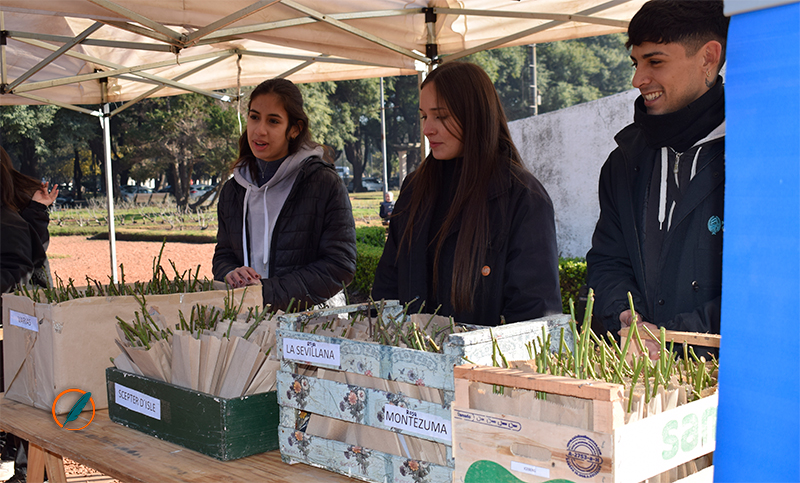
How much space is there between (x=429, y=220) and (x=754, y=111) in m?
1.24

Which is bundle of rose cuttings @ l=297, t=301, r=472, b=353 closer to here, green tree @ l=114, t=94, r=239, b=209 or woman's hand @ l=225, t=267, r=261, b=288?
woman's hand @ l=225, t=267, r=261, b=288

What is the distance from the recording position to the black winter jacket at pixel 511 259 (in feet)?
6.19

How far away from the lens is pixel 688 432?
97 cm

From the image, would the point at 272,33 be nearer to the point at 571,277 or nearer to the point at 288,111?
the point at 288,111

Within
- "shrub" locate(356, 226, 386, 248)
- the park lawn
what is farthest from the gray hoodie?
the park lawn

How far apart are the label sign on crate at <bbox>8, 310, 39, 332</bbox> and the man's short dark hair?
6.03ft

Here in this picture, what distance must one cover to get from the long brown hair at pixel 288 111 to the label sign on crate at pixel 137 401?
1359 mm

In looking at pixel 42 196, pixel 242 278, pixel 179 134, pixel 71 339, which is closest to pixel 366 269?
pixel 42 196

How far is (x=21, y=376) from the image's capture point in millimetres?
1937

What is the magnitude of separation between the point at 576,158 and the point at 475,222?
9.43m

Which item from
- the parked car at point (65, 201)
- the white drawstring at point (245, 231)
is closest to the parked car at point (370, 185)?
the parked car at point (65, 201)

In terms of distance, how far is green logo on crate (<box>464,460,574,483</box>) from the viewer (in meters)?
0.97

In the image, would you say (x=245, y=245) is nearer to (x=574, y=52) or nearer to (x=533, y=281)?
(x=533, y=281)

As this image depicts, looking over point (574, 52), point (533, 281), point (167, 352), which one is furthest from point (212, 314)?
point (574, 52)
